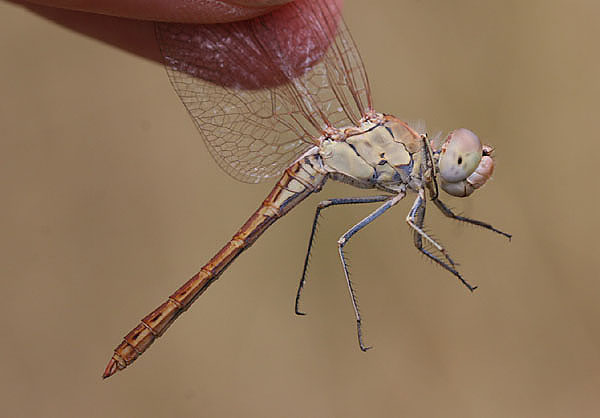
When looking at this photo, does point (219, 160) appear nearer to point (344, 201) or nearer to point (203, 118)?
point (203, 118)

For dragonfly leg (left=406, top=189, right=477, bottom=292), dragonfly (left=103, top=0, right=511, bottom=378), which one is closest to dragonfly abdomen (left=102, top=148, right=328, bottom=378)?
dragonfly (left=103, top=0, right=511, bottom=378)

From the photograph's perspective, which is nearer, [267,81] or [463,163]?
[463,163]

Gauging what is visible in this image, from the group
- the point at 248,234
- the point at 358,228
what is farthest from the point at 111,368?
the point at 358,228

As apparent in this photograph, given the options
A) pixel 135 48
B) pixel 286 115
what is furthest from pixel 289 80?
pixel 135 48

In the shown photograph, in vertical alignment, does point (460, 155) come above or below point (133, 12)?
below

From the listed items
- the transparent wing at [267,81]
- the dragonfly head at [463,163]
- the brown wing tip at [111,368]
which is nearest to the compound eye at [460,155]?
the dragonfly head at [463,163]

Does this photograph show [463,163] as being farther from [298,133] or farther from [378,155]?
[298,133]
